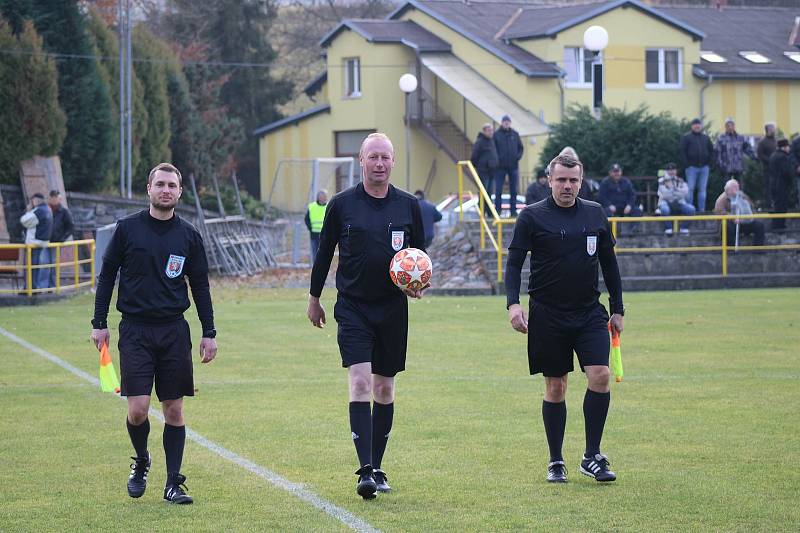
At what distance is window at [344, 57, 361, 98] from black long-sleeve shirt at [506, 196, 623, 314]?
47.1 meters

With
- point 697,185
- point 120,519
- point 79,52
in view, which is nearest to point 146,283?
point 120,519

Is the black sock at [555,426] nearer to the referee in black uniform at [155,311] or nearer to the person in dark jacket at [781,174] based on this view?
the referee in black uniform at [155,311]

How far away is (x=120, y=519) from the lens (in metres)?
7.71

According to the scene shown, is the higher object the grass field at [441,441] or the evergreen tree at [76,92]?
the evergreen tree at [76,92]

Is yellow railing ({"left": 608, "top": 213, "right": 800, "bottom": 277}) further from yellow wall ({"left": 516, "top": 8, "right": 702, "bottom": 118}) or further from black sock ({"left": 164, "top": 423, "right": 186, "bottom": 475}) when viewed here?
yellow wall ({"left": 516, "top": 8, "right": 702, "bottom": 118})

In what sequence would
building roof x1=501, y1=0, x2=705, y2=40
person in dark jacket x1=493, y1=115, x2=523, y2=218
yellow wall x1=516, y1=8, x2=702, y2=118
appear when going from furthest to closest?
yellow wall x1=516, y1=8, x2=702, y2=118 < building roof x1=501, y1=0, x2=705, y2=40 < person in dark jacket x1=493, y1=115, x2=523, y2=218

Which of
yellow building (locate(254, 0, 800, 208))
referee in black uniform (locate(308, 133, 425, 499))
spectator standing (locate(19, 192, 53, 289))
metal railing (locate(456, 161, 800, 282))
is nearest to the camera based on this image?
referee in black uniform (locate(308, 133, 425, 499))

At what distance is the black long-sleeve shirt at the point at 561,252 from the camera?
8695 millimetres

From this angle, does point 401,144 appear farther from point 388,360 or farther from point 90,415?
point 388,360

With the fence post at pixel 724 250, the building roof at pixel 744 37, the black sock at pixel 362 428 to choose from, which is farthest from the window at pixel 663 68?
the black sock at pixel 362 428

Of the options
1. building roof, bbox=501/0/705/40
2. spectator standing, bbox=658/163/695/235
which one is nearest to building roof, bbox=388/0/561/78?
building roof, bbox=501/0/705/40

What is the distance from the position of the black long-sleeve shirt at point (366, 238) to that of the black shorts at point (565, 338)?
932 millimetres

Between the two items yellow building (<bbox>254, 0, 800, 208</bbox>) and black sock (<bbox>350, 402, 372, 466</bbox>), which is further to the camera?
yellow building (<bbox>254, 0, 800, 208</bbox>)

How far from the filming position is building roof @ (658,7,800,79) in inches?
2112
